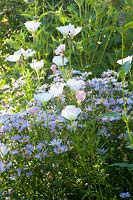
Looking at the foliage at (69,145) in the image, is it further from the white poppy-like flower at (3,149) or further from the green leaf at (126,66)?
the green leaf at (126,66)

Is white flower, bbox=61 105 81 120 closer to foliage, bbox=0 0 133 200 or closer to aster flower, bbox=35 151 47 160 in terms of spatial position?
foliage, bbox=0 0 133 200

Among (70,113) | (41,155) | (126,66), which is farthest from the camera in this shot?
(41,155)

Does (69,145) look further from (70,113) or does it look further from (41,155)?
(70,113)

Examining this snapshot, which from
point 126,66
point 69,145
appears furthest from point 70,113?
point 126,66

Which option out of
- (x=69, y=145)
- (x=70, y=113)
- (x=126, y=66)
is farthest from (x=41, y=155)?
(x=126, y=66)

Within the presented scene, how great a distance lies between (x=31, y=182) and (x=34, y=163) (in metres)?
0.09

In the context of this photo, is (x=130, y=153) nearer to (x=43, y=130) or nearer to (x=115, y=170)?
(x=115, y=170)

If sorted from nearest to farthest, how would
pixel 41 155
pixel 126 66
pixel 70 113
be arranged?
1. pixel 126 66
2. pixel 70 113
3. pixel 41 155

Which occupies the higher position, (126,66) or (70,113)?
(126,66)

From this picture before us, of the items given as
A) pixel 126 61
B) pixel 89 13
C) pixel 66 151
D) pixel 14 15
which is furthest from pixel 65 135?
pixel 14 15

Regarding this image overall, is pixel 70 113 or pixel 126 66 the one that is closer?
pixel 126 66

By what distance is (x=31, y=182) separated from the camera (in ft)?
7.40

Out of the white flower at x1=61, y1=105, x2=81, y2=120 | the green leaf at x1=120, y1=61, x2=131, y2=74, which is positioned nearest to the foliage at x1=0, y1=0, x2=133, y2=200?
the white flower at x1=61, y1=105, x2=81, y2=120

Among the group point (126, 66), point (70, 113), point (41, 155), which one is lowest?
point (41, 155)
